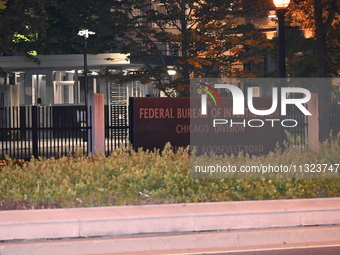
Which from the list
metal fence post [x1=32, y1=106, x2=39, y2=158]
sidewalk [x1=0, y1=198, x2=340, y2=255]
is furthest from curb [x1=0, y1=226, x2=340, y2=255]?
metal fence post [x1=32, y1=106, x2=39, y2=158]

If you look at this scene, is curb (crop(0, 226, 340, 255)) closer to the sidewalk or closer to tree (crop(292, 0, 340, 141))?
the sidewalk

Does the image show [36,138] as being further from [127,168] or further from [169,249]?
[169,249]

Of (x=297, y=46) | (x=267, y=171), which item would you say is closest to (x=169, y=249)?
(x=267, y=171)

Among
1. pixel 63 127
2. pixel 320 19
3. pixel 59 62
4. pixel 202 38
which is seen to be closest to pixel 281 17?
pixel 63 127

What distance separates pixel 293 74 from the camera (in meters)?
40.1

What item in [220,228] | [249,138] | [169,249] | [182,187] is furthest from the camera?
[249,138]

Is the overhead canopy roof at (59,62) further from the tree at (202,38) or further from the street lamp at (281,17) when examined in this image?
the street lamp at (281,17)

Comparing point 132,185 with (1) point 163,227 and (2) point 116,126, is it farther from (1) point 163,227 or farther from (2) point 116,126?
(2) point 116,126

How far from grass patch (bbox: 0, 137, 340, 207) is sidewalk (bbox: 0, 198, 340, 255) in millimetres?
706

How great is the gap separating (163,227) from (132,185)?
210cm

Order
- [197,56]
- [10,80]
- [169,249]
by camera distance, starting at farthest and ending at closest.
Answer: [10,80] → [197,56] → [169,249]

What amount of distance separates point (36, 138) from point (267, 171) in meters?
8.97

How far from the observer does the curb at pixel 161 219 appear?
349 inches

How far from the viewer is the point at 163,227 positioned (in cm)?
916
